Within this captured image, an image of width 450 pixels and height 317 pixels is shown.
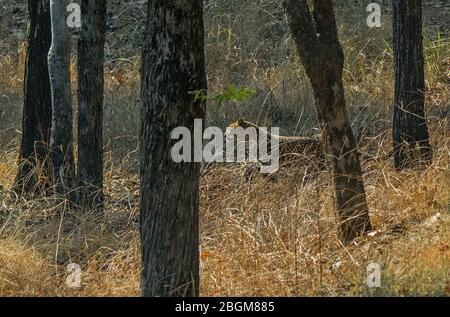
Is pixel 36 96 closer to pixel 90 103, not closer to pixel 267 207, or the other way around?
pixel 90 103

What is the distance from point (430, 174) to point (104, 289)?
10.8ft

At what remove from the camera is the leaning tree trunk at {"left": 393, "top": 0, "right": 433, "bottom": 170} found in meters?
9.55

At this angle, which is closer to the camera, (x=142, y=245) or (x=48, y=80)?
(x=142, y=245)

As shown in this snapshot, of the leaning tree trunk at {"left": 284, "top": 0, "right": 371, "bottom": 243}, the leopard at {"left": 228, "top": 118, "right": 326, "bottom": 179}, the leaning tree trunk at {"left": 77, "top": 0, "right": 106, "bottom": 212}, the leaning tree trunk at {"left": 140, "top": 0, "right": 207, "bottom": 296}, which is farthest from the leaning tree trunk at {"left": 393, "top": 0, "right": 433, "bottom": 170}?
the leaning tree trunk at {"left": 140, "top": 0, "right": 207, "bottom": 296}

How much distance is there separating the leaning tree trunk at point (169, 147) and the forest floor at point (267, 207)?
0.67 meters

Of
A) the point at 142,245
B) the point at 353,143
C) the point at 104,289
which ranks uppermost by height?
the point at 353,143

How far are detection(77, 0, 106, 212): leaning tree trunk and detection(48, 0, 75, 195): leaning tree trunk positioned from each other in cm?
13

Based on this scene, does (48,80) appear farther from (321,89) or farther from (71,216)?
(321,89)

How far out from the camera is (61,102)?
946 cm

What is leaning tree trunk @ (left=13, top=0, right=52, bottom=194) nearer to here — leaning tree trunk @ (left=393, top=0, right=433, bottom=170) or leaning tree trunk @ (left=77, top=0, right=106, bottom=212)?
leaning tree trunk @ (left=77, top=0, right=106, bottom=212)

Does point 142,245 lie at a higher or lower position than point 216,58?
lower

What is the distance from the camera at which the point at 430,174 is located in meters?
8.39
